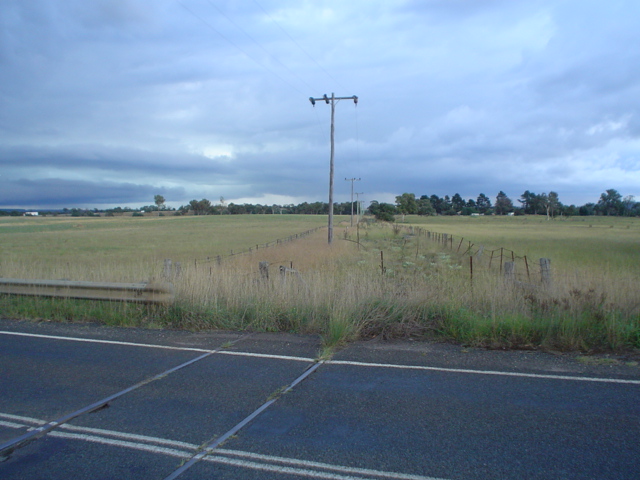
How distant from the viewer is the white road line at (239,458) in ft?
11.6

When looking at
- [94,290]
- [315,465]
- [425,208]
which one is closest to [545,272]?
[315,465]

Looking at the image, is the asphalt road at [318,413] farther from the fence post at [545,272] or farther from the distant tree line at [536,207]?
the distant tree line at [536,207]

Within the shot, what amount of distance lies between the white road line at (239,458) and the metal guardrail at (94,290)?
4.81 meters

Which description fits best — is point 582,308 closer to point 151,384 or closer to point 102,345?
point 151,384

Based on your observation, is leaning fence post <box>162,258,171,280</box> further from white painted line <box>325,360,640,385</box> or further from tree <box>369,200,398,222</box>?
tree <box>369,200,398,222</box>

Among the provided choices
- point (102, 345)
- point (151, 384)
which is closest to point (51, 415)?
point (151, 384)

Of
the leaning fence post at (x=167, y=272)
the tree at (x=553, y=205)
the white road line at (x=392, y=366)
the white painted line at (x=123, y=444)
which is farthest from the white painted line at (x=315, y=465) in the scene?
the tree at (x=553, y=205)

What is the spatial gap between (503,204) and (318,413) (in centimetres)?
19970

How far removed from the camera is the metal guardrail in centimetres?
917

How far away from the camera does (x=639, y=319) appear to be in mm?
7191

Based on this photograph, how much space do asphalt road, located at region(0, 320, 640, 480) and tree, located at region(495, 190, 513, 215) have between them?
196 m

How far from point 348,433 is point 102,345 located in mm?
4832

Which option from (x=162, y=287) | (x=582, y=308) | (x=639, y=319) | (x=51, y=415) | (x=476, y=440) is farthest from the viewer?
(x=162, y=287)

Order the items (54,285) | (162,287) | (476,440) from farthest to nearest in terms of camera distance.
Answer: (54,285) → (162,287) → (476,440)
